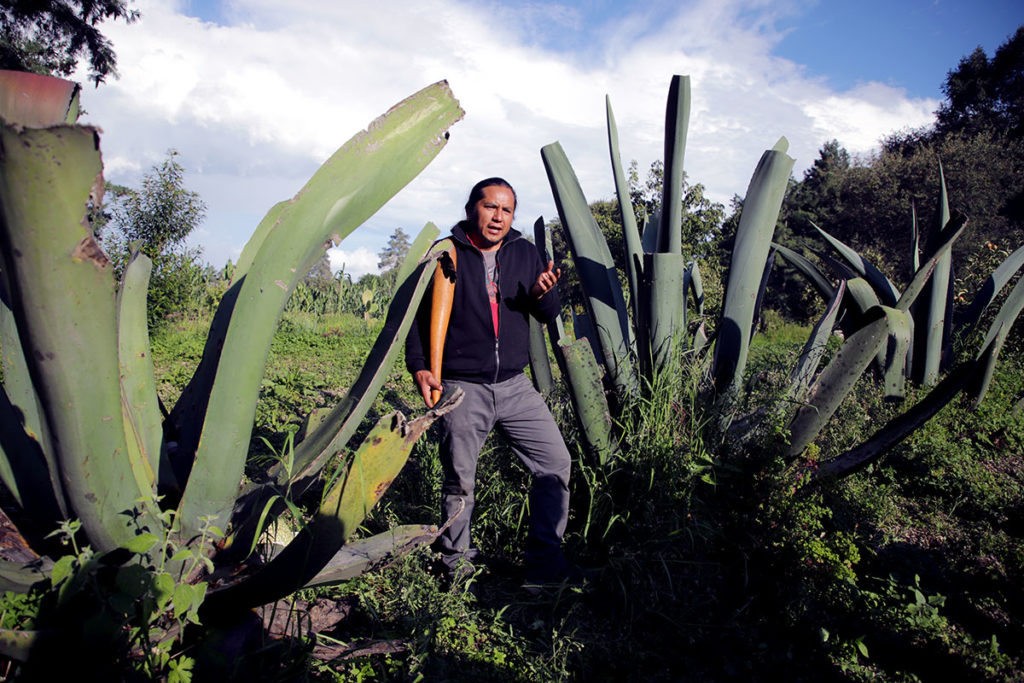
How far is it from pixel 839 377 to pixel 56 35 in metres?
16.2

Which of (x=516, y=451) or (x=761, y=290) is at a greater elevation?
(x=761, y=290)

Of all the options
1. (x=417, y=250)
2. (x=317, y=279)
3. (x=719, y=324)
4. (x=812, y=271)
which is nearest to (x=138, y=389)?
(x=417, y=250)

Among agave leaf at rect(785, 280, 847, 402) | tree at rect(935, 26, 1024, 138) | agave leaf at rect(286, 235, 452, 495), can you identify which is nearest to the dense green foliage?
tree at rect(935, 26, 1024, 138)

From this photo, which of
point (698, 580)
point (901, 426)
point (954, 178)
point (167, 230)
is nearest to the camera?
point (901, 426)

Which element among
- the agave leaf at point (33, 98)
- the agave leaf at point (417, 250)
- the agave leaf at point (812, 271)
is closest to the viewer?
the agave leaf at point (33, 98)

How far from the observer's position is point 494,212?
8.00ft

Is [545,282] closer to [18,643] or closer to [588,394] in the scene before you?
[588,394]

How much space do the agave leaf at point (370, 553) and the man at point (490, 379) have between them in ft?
2.50

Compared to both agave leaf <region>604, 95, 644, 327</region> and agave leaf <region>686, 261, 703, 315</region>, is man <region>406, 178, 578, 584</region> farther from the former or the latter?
agave leaf <region>686, 261, 703, 315</region>

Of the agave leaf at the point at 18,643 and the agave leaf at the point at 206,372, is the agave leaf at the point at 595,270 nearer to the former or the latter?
the agave leaf at the point at 206,372

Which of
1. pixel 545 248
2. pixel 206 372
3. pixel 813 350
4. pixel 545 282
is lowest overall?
pixel 206 372

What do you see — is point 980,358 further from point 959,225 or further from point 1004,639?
point 959,225

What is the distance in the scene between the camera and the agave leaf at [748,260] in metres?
2.56

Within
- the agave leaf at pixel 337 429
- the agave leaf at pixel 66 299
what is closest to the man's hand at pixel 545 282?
the agave leaf at pixel 337 429
